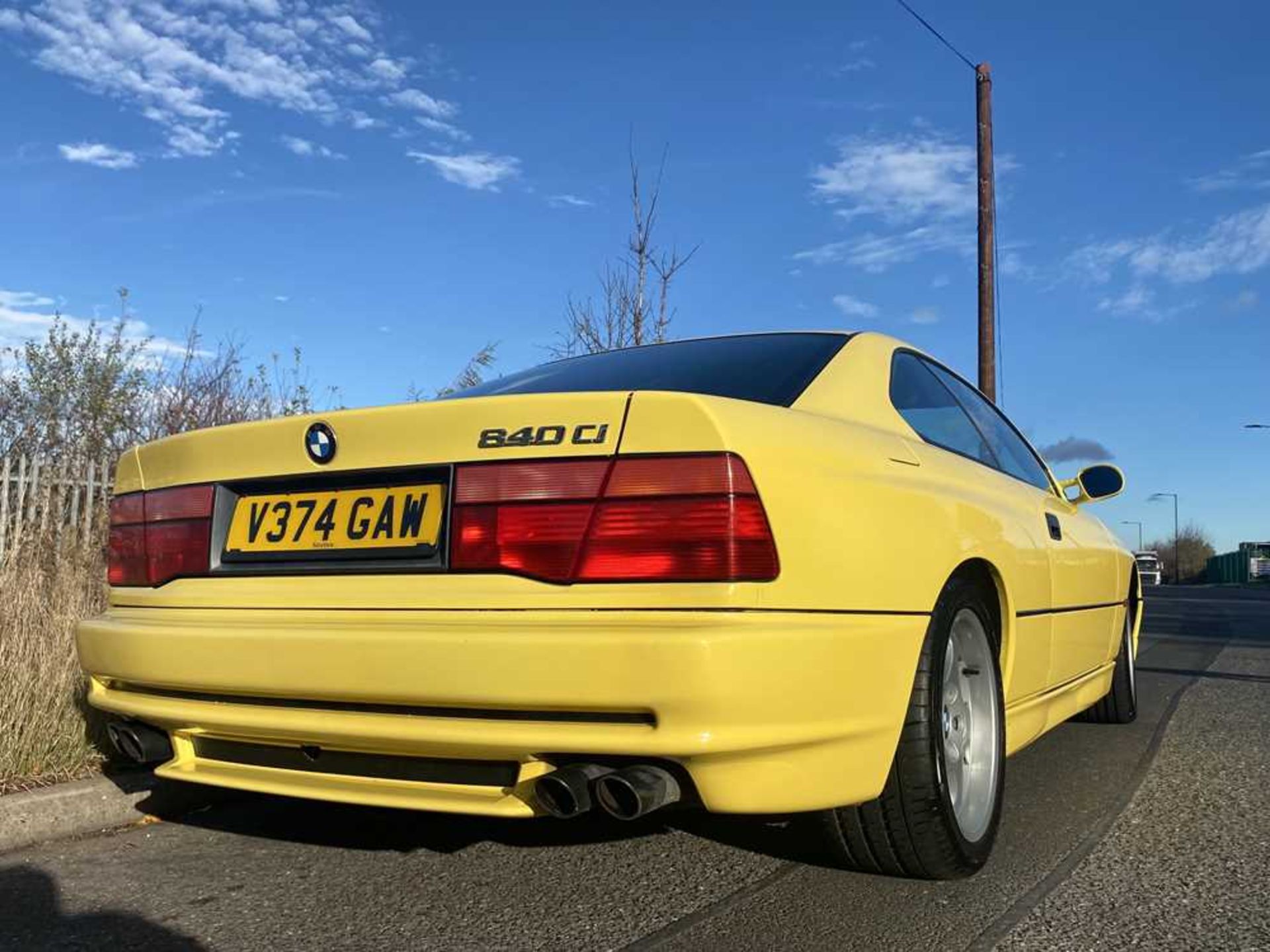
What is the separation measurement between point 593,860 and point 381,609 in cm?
112

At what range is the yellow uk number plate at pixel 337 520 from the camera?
7.63 feet

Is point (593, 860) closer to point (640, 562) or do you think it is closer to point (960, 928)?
point (960, 928)

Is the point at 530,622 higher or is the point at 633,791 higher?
the point at 530,622

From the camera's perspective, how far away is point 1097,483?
15.7 feet

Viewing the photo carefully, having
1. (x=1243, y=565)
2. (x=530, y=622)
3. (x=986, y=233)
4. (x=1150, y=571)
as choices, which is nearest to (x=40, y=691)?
(x=530, y=622)

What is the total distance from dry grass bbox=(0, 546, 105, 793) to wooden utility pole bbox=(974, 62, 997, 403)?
36.8ft

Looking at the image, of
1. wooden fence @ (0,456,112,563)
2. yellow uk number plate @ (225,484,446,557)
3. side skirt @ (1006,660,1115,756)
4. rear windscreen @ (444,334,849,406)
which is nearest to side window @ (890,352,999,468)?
rear windscreen @ (444,334,849,406)

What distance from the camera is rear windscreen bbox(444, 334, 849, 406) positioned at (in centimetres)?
275

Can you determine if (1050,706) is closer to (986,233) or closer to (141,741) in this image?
(141,741)

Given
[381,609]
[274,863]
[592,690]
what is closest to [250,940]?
[274,863]

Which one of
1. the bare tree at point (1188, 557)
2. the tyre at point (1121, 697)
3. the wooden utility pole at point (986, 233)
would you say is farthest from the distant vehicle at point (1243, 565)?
the tyre at point (1121, 697)

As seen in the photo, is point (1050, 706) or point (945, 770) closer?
point (945, 770)

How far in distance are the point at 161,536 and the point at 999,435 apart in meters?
2.94

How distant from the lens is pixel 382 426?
7.90 ft
